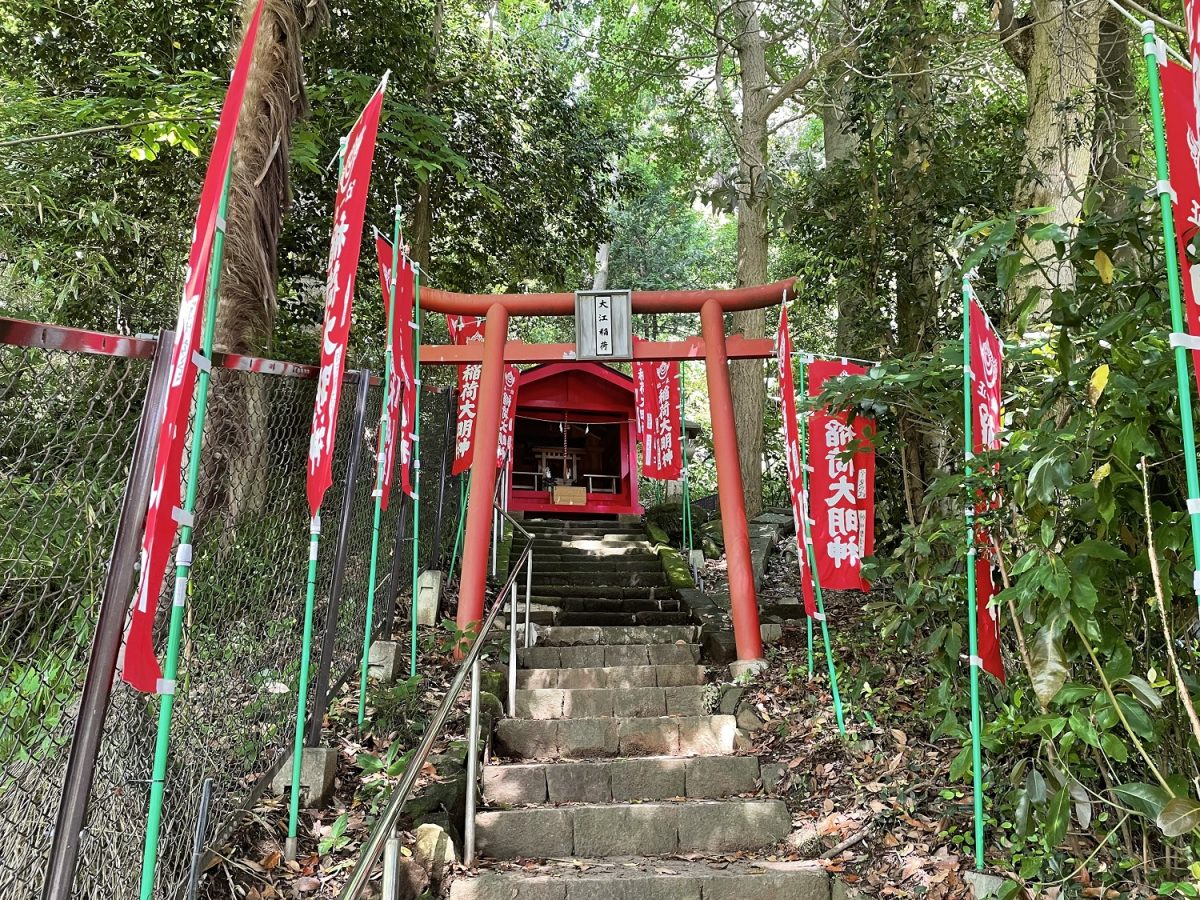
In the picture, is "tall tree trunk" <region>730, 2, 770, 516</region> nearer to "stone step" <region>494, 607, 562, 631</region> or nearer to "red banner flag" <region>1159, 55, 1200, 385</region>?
"stone step" <region>494, 607, 562, 631</region>

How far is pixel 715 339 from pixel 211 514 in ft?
14.5

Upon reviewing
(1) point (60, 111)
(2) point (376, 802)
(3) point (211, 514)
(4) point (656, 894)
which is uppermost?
(1) point (60, 111)

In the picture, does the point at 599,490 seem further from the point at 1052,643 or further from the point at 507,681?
the point at 1052,643

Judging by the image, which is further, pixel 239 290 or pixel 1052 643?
pixel 239 290

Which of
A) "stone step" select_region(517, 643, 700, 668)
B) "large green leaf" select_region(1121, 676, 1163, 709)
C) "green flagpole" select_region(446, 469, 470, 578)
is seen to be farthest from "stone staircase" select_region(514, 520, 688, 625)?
"large green leaf" select_region(1121, 676, 1163, 709)

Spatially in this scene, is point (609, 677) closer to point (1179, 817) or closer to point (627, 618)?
point (627, 618)

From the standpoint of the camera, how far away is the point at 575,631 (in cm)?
673

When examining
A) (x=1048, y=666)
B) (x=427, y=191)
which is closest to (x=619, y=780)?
(x=1048, y=666)

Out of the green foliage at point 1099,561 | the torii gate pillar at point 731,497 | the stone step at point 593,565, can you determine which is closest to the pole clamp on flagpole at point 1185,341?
the green foliage at point 1099,561

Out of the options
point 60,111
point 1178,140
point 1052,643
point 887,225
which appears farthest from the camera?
point 887,225

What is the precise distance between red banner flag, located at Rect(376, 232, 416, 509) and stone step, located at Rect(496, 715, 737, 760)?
1.62 m

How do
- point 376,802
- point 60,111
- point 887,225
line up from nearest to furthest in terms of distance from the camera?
point 376,802, point 60,111, point 887,225

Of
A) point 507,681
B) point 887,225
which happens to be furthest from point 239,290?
point 887,225

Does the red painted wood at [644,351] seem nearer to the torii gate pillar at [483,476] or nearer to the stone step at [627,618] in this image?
the torii gate pillar at [483,476]
